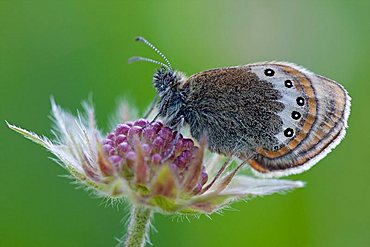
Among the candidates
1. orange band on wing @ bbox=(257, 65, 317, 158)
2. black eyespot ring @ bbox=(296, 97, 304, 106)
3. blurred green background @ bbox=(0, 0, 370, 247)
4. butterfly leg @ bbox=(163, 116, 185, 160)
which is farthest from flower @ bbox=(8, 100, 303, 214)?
blurred green background @ bbox=(0, 0, 370, 247)

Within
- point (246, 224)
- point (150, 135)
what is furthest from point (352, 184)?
point (150, 135)

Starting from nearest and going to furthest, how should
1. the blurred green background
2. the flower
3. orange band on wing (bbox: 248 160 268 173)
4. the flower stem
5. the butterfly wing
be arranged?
the flower, the flower stem, the butterfly wing, orange band on wing (bbox: 248 160 268 173), the blurred green background

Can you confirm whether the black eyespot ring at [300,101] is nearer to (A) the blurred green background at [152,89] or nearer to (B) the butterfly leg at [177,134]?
(B) the butterfly leg at [177,134]

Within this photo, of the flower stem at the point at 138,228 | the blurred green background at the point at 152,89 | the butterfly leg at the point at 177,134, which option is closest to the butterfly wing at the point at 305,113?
the butterfly leg at the point at 177,134

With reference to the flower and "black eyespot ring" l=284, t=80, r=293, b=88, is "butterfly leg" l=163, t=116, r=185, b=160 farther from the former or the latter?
"black eyespot ring" l=284, t=80, r=293, b=88

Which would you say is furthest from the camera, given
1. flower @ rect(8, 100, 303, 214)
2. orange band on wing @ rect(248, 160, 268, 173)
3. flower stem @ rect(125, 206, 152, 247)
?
orange band on wing @ rect(248, 160, 268, 173)

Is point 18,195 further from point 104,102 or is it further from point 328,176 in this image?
point 328,176
